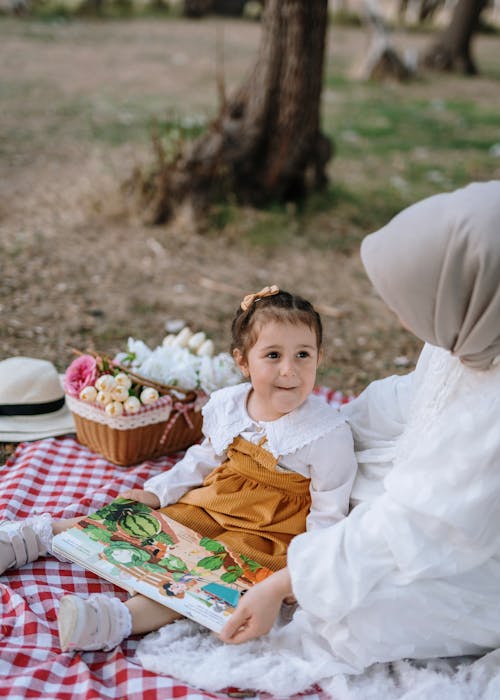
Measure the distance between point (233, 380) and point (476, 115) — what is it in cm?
858

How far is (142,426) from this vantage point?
3062 millimetres

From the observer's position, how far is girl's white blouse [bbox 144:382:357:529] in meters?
2.37

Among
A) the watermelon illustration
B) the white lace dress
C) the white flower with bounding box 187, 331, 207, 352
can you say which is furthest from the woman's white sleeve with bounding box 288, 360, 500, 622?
the white flower with bounding box 187, 331, 207, 352

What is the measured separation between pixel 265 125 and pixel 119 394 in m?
3.45

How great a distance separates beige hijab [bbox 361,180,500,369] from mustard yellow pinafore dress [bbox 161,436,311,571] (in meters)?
0.81

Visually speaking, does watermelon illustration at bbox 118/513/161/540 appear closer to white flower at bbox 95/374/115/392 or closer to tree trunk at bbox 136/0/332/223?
white flower at bbox 95/374/115/392

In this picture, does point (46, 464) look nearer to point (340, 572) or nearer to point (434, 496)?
point (340, 572)

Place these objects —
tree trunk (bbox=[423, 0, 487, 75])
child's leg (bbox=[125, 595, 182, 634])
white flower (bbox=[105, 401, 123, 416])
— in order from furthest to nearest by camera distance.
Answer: tree trunk (bbox=[423, 0, 487, 75])
white flower (bbox=[105, 401, 123, 416])
child's leg (bbox=[125, 595, 182, 634])

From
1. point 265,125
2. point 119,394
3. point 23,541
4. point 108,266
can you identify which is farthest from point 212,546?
point 265,125

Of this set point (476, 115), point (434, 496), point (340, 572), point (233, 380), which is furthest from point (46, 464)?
point (476, 115)

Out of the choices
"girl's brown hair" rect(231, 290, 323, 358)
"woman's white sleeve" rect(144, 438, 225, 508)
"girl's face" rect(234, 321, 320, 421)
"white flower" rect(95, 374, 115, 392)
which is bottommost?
"woman's white sleeve" rect(144, 438, 225, 508)

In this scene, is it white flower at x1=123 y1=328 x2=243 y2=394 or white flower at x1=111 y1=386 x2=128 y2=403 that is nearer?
white flower at x1=111 y1=386 x2=128 y2=403

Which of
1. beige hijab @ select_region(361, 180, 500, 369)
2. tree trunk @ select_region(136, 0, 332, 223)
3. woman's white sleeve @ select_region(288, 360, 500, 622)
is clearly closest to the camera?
beige hijab @ select_region(361, 180, 500, 369)

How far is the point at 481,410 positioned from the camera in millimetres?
1873
